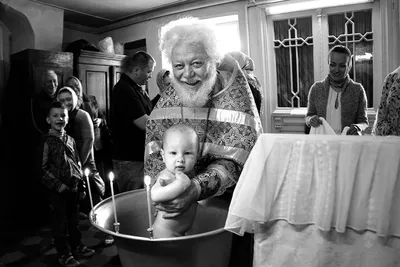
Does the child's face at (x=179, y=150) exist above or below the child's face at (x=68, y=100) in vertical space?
below

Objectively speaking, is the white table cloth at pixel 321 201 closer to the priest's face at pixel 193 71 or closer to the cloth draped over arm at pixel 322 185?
the cloth draped over arm at pixel 322 185

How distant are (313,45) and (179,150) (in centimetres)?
427

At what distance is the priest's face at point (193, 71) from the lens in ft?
4.90

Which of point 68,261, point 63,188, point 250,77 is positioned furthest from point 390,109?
point 68,261

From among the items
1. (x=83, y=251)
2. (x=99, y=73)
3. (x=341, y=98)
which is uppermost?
(x=99, y=73)

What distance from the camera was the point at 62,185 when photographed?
259 cm

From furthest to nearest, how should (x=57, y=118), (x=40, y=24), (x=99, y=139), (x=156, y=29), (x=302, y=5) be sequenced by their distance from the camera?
(x=156, y=29) → (x=40, y=24) → (x=302, y=5) → (x=99, y=139) → (x=57, y=118)

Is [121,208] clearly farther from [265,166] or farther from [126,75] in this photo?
[126,75]

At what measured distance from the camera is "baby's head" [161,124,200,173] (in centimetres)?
131

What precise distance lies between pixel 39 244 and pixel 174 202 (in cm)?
244

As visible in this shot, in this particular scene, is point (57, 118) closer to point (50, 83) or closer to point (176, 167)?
point (50, 83)

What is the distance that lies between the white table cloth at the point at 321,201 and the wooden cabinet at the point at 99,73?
4.64 metres

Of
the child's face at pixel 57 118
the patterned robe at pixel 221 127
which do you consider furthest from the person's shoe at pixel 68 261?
the patterned robe at pixel 221 127

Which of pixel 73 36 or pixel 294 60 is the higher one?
Answer: pixel 73 36
